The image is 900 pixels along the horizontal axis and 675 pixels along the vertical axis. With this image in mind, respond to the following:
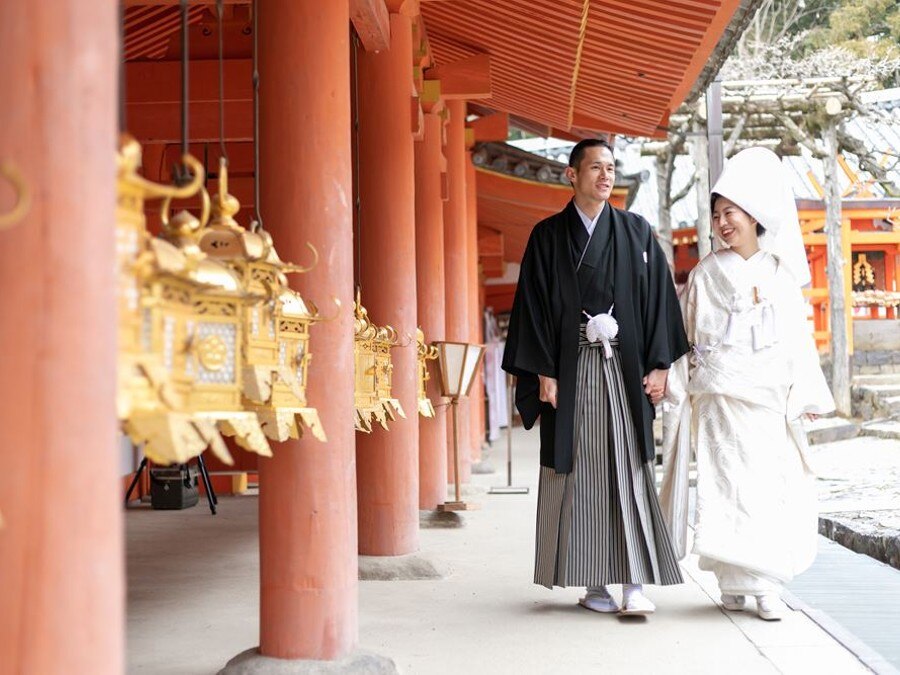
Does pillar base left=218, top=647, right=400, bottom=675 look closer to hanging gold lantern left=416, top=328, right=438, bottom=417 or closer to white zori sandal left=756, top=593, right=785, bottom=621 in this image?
white zori sandal left=756, top=593, right=785, bottom=621

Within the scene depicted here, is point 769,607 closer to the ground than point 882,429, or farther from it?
closer to the ground

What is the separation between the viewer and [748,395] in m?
5.45

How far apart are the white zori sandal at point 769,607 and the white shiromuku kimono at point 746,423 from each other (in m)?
0.08

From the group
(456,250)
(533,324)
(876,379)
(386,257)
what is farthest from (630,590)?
(876,379)

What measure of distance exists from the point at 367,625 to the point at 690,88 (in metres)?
5.40

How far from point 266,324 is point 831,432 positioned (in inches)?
646

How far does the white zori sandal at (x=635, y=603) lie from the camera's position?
5.17 metres

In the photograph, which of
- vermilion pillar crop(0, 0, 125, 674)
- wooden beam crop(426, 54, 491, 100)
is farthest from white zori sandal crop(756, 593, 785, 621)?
wooden beam crop(426, 54, 491, 100)

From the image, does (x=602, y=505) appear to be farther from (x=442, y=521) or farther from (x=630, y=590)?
(x=442, y=521)

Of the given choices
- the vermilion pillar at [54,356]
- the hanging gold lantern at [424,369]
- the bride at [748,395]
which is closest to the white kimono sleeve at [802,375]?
the bride at [748,395]

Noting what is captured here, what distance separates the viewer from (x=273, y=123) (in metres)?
4.12

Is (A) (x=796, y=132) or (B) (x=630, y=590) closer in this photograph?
(B) (x=630, y=590)

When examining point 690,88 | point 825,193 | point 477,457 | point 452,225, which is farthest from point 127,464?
point 825,193

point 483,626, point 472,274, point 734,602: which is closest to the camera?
point 483,626
